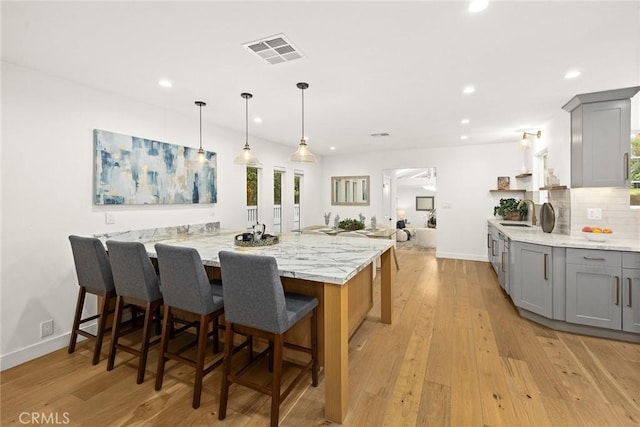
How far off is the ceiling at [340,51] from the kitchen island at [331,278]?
159 cm

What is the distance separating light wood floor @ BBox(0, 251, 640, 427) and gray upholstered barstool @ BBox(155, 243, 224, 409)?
26 centimetres

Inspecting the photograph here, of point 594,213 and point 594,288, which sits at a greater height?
point 594,213

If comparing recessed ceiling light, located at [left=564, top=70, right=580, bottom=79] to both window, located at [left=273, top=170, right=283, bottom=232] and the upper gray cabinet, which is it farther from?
window, located at [left=273, top=170, right=283, bottom=232]

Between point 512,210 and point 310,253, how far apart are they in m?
4.73

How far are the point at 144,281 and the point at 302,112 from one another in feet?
8.90

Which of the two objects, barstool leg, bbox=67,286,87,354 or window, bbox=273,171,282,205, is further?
window, bbox=273,171,282,205

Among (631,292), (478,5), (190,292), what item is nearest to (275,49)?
(478,5)

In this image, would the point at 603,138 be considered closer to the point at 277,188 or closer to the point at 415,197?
the point at 277,188

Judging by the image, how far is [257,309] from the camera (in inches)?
67.2

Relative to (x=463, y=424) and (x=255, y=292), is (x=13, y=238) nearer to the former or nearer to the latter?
(x=255, y=292)

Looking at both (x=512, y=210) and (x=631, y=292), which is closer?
(x=631, y=292)

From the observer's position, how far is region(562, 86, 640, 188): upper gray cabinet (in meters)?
2.98

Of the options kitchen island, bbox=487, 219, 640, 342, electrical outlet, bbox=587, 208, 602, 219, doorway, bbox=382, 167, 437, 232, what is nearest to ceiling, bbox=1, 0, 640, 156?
electrical outlet, bbox=587, 208, 602, 219

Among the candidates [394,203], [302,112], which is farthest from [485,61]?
[394,203]
